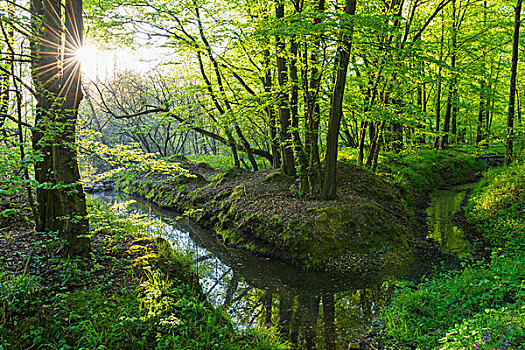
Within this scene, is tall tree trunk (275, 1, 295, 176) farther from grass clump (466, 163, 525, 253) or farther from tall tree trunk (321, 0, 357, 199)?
grass clump (466, 163, 525, 253)

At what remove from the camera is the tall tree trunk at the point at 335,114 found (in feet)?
21.9

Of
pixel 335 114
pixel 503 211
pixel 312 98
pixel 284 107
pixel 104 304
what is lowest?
pixel 104 304

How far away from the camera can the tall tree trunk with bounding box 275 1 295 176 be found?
26.5 feet

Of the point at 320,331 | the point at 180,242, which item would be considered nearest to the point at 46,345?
the point at 320,331

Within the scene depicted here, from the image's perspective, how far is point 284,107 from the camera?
26.2 ft

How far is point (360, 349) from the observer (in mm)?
3678

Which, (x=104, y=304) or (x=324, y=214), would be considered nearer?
(x=104, y=304)

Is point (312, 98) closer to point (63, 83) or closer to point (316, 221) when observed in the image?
point (316, 221)

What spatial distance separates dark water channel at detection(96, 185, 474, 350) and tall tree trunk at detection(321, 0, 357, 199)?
261cm

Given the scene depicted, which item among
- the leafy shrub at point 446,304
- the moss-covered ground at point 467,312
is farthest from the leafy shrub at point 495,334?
the leafy shrub at point 446,304

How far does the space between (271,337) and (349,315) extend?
1311 millimetres

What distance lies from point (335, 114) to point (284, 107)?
142cm

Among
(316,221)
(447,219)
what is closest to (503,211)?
(447,219)

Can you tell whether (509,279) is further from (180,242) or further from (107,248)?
(180,242)
